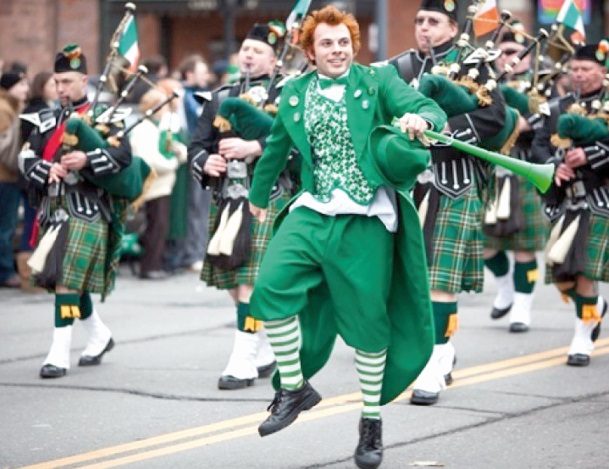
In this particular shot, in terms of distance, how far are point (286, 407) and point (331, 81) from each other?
1.45 meters

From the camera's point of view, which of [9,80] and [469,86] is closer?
[469,86]

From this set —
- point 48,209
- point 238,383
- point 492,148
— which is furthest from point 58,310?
point 492,148

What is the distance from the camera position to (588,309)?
10.1m

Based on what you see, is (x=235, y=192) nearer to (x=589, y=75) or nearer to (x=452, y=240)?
(x=452, y=240)

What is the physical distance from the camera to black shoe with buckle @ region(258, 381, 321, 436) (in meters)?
7.01

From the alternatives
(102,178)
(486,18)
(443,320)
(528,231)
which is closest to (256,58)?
(102,178)

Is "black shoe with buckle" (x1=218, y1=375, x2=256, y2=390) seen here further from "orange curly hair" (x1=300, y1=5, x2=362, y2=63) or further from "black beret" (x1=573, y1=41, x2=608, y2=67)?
"black beret" (x1=573, y1=41, x2=608, y2=67)

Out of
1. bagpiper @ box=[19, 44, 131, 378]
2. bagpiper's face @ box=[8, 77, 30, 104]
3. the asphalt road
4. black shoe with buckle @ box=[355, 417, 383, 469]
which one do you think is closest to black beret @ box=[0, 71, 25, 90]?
bagpiper's face @ box=[8, 77, 30, 104]

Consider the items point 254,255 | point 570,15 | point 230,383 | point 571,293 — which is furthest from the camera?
point 570,15

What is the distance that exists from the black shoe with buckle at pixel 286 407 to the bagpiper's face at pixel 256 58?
301cm

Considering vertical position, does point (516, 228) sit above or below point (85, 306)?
above

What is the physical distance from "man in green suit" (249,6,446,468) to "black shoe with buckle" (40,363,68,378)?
278 cm

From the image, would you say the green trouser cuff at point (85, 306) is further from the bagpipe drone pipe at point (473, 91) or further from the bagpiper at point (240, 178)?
the bagpipe drone pipe at point (473, 91)

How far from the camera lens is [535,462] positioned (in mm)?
7074
